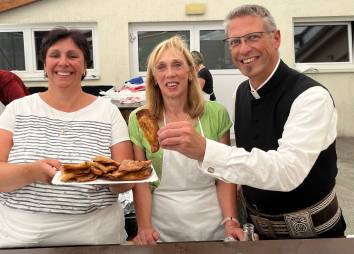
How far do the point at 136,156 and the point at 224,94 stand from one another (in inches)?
249

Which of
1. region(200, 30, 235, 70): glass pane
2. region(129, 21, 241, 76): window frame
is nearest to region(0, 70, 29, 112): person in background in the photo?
region(129, 21, 241, 76): window frame

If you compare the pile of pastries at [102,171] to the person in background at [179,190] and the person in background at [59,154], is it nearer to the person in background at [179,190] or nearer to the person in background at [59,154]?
the person in background at [59,154]

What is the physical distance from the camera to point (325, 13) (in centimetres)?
789

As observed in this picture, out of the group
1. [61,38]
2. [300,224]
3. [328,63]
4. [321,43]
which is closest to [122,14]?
[321,43]

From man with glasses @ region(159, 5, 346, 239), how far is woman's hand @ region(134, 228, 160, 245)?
47 cm

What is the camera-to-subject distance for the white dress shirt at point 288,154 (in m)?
1.44

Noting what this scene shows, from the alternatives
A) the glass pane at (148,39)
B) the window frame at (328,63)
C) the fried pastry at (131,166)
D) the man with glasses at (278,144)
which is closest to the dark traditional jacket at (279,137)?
the man with glasses at (278,144)

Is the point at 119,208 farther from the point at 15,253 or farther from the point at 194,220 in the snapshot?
the point at 15,253

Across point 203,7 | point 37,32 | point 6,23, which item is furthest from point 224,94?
point 6,23

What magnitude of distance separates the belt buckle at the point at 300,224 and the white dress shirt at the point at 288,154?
34cm

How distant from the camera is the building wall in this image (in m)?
7.82

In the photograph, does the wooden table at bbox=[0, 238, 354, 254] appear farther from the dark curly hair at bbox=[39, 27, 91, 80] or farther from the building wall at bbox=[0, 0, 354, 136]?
the building wall at bbox=[0, 0, 354, 136]

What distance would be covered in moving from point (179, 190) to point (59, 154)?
2.01 feet

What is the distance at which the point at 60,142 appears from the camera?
1.84 m
